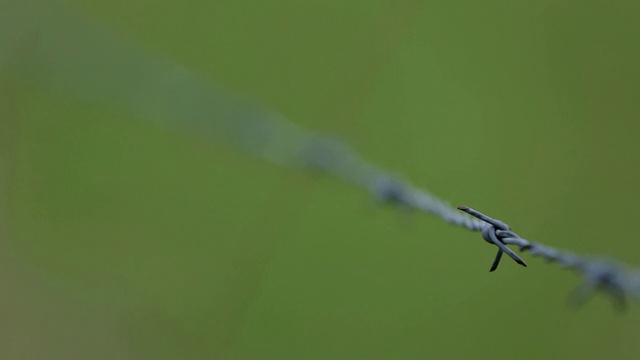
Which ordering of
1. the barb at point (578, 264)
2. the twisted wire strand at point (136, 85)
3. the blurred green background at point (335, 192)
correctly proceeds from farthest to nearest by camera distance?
the blurred green background at point (335, 192)
the twisted wire strand at point (136, 85)
the barb at point (578, 264)

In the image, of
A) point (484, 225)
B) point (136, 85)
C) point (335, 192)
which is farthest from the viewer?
point (335, 192)

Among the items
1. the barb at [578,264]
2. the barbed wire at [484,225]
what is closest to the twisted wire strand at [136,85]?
the barbed wire at [484,225]

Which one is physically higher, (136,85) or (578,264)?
(136,85)

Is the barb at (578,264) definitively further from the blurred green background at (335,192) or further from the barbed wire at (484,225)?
the blurred green background at (335,192)

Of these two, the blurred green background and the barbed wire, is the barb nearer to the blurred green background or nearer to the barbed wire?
the barbed wire

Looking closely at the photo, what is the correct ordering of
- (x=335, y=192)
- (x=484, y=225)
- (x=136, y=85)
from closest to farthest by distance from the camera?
(x=484, y=225) < (x=136, y=85) < (x=335, y=192)

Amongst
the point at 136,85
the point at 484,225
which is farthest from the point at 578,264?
the point at 136,85

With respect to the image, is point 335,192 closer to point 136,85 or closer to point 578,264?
point 136,85

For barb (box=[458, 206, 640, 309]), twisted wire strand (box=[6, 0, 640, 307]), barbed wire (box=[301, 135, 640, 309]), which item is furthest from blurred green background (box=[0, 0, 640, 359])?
barb (box=[458, 206, 640, 309])
